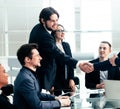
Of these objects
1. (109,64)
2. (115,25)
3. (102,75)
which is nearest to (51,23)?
(109,64)

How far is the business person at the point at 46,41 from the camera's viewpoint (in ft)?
9.07

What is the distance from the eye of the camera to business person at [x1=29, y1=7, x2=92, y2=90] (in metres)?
2.76

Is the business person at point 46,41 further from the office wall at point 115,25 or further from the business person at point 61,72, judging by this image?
the office wall at point 115,25

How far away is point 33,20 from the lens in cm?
525

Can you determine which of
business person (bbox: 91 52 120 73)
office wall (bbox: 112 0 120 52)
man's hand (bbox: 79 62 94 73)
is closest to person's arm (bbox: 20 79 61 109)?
business person (bbox: 91 52 120 73)

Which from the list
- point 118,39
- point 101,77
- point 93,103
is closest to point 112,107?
point 93,103

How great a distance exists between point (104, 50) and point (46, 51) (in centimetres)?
88

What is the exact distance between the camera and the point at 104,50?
136 inches

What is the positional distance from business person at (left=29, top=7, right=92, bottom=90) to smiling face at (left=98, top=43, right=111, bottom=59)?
615 millimetres

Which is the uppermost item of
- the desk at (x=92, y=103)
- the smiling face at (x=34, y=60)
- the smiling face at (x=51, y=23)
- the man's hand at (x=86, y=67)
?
the smiling face at (x=51, y=23)

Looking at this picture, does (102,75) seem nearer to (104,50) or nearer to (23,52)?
(104,50)

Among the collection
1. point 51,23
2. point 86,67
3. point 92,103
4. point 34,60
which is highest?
point 51,23

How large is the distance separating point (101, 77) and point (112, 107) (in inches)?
53.1

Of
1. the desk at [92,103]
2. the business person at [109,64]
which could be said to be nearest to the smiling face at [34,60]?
the desk at [92,103]
